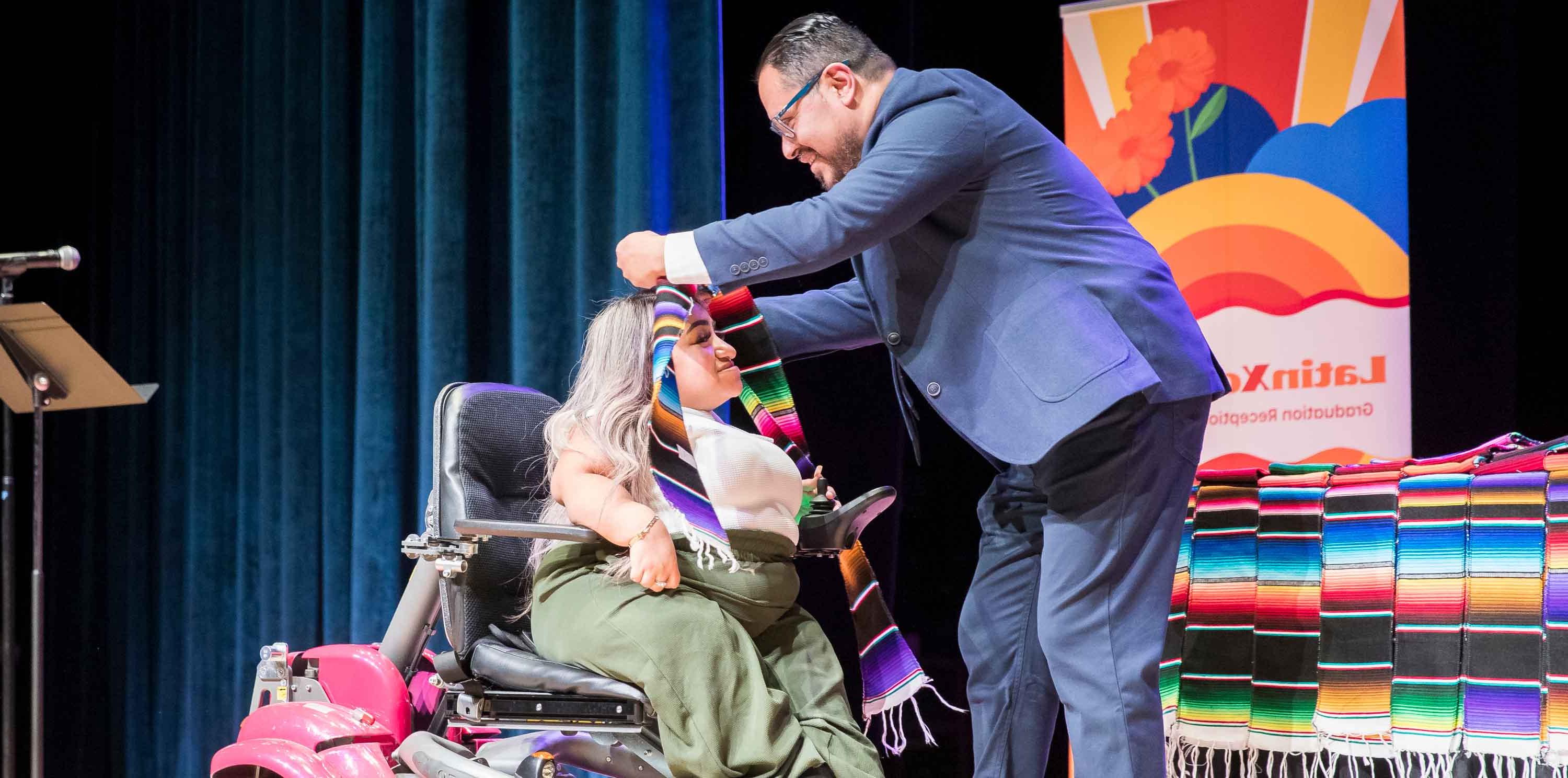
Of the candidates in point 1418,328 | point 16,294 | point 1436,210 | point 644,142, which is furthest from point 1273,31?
point 16,294

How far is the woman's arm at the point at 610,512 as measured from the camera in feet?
6.41

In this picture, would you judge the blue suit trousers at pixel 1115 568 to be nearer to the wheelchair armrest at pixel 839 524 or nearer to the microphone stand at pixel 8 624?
the wheelchair armrest at pixel 839 524

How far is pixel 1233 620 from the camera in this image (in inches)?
90.9

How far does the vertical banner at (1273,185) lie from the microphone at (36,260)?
2.35 metres

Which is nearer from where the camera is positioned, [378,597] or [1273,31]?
[1273,31]

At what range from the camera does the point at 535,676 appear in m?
1.96

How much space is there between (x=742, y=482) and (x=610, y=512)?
0.75ft

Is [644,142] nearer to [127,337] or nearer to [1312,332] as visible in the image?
[1312,332]

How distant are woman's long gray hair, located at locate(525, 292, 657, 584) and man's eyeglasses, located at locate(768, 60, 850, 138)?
0.40m

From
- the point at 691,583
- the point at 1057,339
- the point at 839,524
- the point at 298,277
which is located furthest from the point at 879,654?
the point at 298,277

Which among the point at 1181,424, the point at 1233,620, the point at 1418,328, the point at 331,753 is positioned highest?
the point at 1418,328

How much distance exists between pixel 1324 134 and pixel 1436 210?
0.32 m

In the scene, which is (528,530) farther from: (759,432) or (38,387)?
(38,387)

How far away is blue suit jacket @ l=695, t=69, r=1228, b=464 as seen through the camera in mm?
1780
